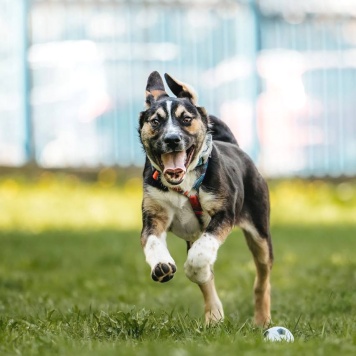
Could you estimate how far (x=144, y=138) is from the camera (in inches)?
234

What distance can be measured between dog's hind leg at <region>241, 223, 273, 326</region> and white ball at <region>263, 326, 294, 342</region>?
156cm

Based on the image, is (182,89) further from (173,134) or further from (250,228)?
(250,228)

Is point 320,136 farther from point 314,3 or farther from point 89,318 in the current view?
point 89,318

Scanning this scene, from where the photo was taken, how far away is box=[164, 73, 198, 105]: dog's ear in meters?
6.23

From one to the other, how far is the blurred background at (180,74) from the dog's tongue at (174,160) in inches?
380

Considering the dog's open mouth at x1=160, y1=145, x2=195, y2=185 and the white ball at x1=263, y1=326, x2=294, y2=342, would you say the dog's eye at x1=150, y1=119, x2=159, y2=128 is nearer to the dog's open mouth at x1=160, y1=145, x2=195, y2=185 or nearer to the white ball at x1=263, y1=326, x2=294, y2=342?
the dog's open mouth at x1=160, y1=145, x2=195, y2=185

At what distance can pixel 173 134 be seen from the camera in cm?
570

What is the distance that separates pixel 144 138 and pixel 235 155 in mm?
875

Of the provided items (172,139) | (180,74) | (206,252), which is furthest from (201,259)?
(180,74)

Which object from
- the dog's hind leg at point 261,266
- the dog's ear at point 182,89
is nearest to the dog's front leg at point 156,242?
the dog's ear at point 182,89

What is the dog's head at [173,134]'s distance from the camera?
573 cm

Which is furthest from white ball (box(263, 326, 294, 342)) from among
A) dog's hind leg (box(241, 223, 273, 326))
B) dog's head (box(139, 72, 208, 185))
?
dog's hind leg (box(241, 223, 273, 326))

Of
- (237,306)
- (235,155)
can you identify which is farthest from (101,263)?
(235,155)

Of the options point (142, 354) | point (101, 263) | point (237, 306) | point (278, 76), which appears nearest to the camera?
point (142, 354)
